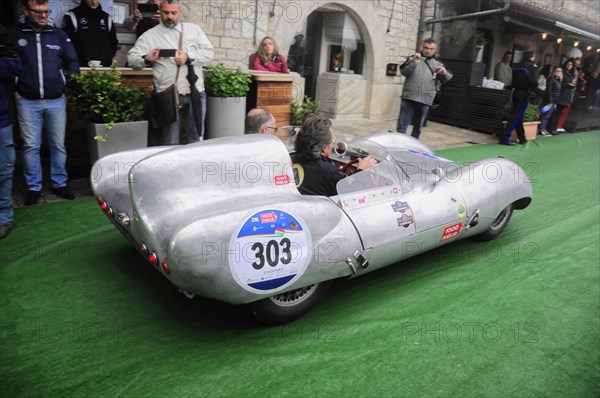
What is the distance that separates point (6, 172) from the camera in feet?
13.3

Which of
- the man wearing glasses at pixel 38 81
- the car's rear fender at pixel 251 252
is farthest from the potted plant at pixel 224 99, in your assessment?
the car's rear fender at pixel 251 252

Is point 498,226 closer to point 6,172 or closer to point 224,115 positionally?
point 224,115

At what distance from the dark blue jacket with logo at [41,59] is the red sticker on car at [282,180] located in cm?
283

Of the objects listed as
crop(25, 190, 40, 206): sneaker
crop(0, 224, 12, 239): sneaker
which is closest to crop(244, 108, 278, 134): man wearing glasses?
crop(0, 224, 12, 239): sneaker

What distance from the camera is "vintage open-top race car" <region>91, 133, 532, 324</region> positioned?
2.47m

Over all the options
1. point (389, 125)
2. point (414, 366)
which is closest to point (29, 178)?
point (414, 366)

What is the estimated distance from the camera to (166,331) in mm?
2883

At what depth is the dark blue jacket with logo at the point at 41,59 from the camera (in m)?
4.39

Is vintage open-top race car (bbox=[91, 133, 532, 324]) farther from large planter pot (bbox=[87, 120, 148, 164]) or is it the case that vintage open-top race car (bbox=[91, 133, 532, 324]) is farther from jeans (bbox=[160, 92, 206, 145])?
jeans (bbox=[160, 92, 206, 145])

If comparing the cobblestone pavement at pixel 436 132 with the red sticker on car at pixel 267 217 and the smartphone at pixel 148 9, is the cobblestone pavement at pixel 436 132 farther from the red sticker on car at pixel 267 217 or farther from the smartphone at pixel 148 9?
the red sticker on car at pixel 267 217

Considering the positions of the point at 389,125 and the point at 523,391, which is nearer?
the point at 523,391

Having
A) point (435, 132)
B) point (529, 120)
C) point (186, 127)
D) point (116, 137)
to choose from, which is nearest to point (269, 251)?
point (116, 137)

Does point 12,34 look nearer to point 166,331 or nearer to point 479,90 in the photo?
point 166,331

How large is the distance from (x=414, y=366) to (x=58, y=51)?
4.19 metres
